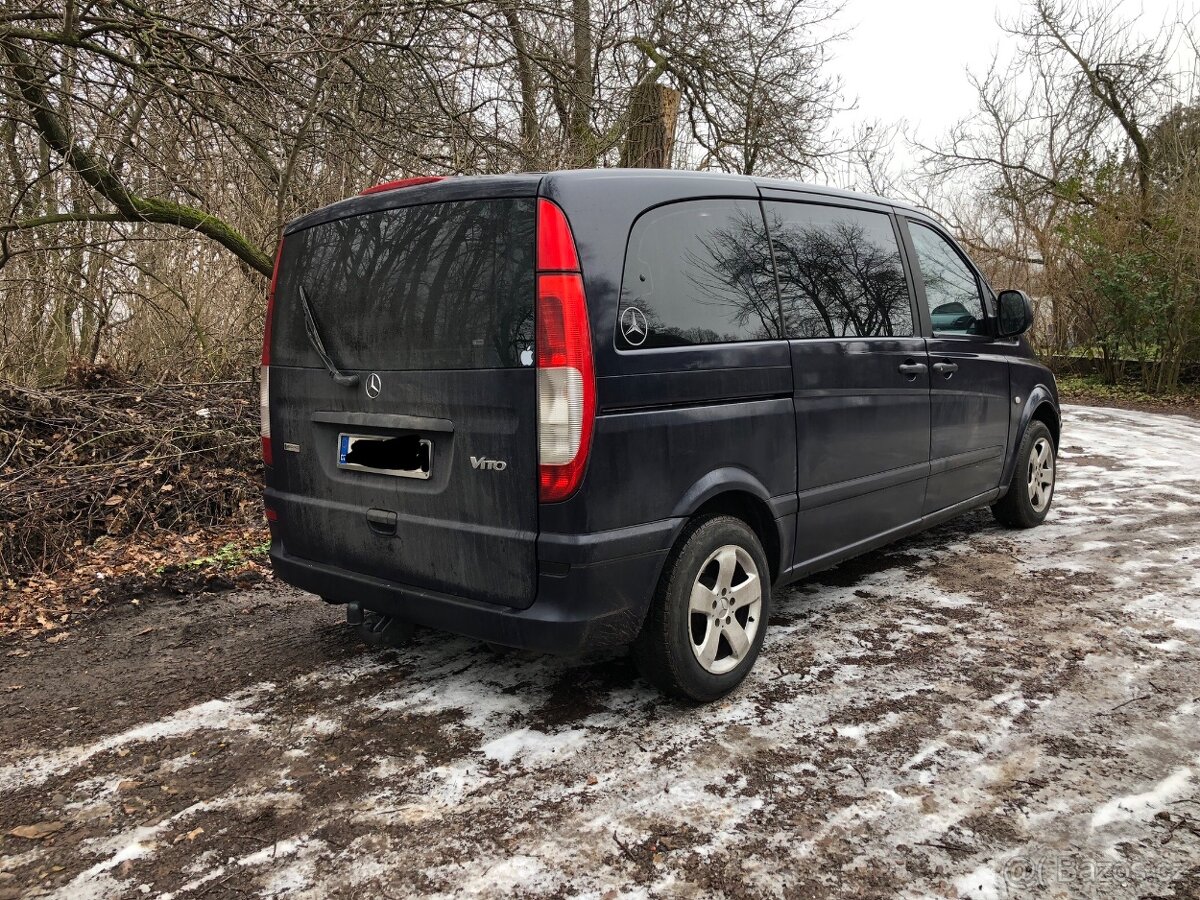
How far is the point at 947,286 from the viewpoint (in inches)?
186

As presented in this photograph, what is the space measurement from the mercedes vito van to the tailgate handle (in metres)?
0.01

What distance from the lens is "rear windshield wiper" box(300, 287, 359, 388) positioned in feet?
10.2

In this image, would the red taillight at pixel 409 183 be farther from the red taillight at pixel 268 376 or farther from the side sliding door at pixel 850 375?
the side sliding door at pixel 850 375

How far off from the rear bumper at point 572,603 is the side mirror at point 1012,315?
3.13 m

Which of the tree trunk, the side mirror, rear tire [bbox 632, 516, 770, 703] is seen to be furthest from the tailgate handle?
the tree trunk

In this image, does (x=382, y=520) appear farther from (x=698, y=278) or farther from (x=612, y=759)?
(x=698, y=278)

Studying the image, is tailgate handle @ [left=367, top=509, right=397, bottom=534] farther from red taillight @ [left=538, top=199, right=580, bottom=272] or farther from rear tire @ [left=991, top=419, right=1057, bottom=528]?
rear tire @ [left=991, top=419, right=1057, bottom=528]

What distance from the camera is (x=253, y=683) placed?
339 cm

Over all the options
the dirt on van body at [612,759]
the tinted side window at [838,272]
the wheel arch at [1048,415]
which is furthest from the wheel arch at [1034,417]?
the tinted side window at [838,272]

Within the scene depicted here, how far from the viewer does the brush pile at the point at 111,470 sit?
475cm

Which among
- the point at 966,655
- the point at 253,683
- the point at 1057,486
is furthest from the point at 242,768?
the point at 1057,486

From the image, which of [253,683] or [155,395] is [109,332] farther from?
[253,683]

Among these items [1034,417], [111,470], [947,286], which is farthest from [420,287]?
[1034,417]

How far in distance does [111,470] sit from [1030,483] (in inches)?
227
